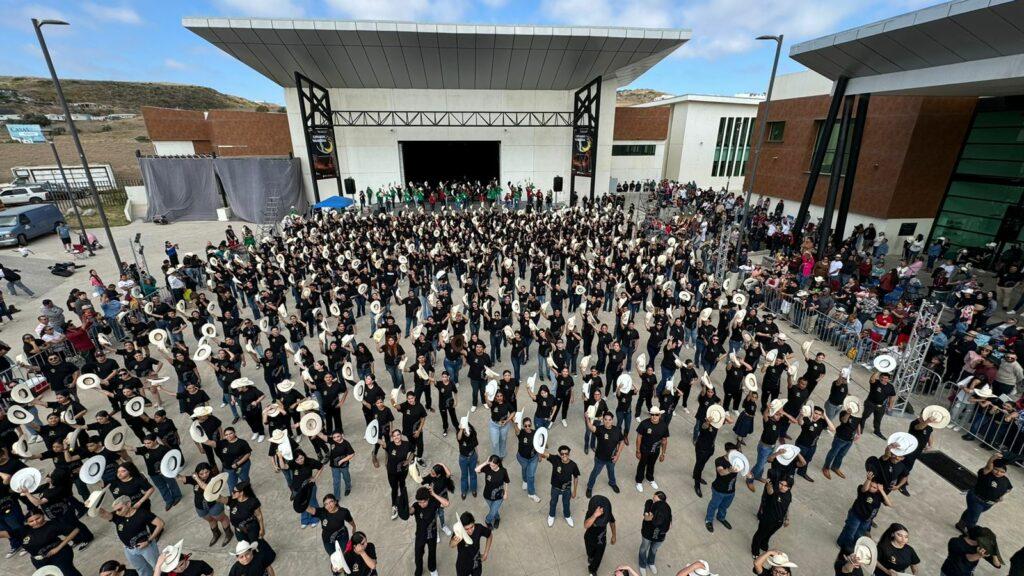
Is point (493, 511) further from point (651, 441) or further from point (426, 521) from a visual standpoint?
point (651, 441)

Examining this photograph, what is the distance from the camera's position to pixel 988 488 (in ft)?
20.4

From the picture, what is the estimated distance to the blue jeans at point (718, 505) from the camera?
A: 6574 mm

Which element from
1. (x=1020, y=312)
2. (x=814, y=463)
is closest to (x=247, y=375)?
(x=814, y=463)

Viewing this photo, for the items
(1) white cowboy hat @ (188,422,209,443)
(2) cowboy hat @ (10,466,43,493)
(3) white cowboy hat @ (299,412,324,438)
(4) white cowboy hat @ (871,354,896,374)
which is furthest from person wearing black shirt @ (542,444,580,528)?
(2) cowboy hat @ (10,466,43,493)

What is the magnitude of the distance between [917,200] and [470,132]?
27.1 m

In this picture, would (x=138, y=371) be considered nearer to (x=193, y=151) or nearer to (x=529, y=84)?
(x=529, y=84)

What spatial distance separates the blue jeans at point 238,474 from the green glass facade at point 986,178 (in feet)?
94.8

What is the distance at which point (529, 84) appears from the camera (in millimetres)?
30922

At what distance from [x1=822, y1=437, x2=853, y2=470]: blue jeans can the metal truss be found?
97.0 ft

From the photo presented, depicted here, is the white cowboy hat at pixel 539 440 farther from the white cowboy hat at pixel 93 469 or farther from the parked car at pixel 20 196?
the parked car at pixel 20 196

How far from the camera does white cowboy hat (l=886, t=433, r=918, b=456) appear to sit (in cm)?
639

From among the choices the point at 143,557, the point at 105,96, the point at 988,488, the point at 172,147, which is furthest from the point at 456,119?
the point at 105,96

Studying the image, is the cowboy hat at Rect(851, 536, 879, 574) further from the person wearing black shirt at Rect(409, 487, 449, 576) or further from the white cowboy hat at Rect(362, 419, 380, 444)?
the white cowboy hat at Rect(362, 419, 380, 444)

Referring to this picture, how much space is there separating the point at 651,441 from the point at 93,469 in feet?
28.4
